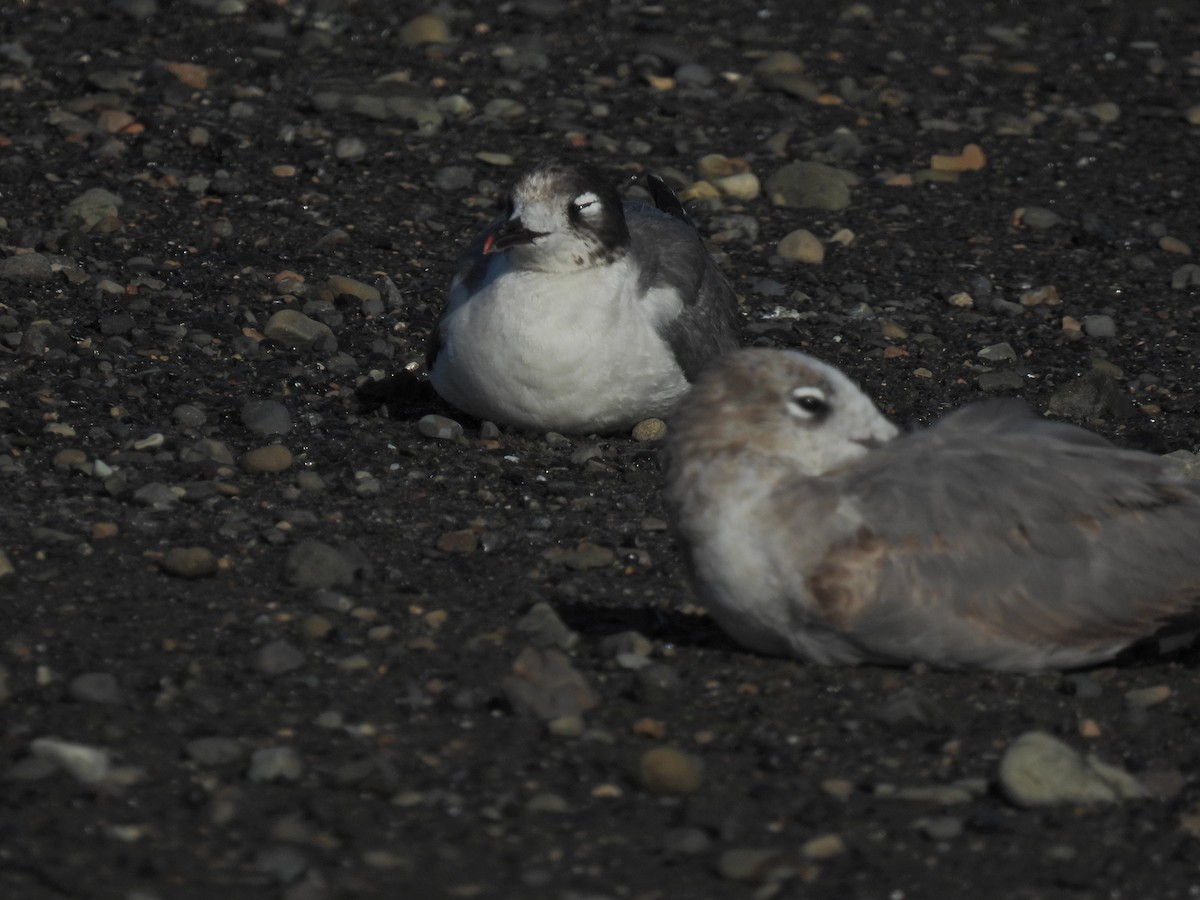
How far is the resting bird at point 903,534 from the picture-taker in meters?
5.44

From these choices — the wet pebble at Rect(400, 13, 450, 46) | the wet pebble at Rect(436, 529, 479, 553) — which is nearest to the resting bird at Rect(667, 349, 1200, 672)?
the wet pebble at Rect(436, 529, 479, 553)

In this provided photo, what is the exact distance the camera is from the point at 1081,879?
15.1 ft

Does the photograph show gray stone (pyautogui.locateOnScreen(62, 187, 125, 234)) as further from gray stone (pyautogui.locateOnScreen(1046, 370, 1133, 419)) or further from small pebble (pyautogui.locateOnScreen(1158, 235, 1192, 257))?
small pebble (pyautogui.locateOnScreen(1158, 235, 1192, 257))

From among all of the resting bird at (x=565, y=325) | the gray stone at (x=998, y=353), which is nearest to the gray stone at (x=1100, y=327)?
the gray stone at (x=998, y=353)

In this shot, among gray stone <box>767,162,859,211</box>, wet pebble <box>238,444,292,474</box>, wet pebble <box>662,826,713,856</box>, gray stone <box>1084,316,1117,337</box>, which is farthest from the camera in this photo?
gray stone <box>767,162,859,211</box>

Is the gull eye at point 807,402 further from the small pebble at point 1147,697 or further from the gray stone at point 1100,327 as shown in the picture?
the gray stone at point 1100,327

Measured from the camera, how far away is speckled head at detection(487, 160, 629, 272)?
25.5ft

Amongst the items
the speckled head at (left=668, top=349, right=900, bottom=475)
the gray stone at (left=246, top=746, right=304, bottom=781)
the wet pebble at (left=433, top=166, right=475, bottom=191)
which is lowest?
the wet pebble at (left=433, top=166, right=475, bottom=191)

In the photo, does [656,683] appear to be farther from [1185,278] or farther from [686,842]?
[1185,278]

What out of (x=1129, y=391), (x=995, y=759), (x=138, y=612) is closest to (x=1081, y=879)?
(x=995, y=759)

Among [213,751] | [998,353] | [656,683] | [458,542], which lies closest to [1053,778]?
[656,683]

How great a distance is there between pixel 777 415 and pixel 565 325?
223 centimetres

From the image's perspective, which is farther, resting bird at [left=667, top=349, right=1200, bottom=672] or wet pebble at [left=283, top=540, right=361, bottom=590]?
wet pebble at [left=283, top=540, right=361, bottom=590]

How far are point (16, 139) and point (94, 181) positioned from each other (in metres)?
0.68
